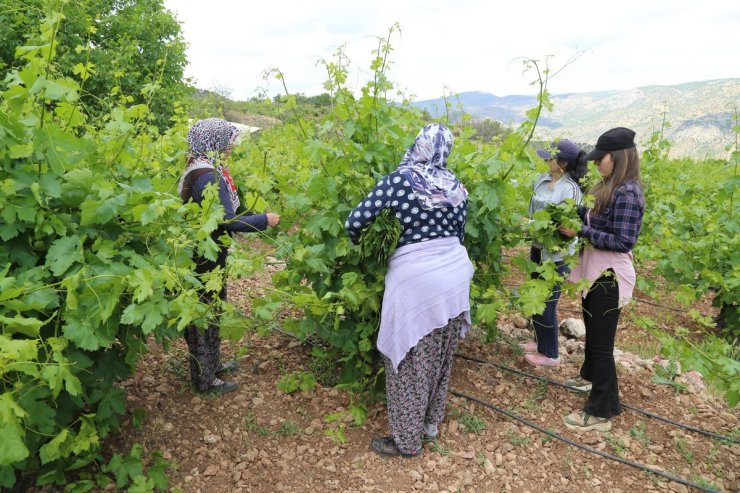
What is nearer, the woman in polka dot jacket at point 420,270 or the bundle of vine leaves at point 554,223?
the woman in polka dot jacket at point 420,270

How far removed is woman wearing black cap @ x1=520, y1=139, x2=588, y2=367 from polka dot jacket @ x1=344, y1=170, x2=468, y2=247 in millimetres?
1242

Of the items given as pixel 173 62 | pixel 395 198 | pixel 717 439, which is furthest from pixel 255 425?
pixel 173 62

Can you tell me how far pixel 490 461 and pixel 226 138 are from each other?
2.48 metres

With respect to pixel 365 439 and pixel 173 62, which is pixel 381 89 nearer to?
pixel 365 439

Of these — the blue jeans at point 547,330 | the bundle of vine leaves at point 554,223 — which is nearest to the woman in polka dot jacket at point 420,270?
the bundle of vine leaves at point 554,223

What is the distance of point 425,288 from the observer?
8.32 feet

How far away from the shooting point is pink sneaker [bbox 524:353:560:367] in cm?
398

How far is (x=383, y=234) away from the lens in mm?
2498

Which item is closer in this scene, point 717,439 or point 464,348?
point 717,439

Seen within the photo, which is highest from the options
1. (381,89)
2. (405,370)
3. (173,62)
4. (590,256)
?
(173,62)

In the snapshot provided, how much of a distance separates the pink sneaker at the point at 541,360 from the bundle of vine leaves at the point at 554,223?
117 centimetres

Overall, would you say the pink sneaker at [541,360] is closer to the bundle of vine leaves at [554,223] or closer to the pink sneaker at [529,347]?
the pink sneaker at [529,347]

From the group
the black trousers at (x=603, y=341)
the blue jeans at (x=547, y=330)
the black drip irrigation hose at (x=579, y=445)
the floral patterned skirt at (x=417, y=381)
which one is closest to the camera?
the floral patterned skirt at (x=417, y=381)

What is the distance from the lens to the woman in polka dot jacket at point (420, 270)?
246cm
